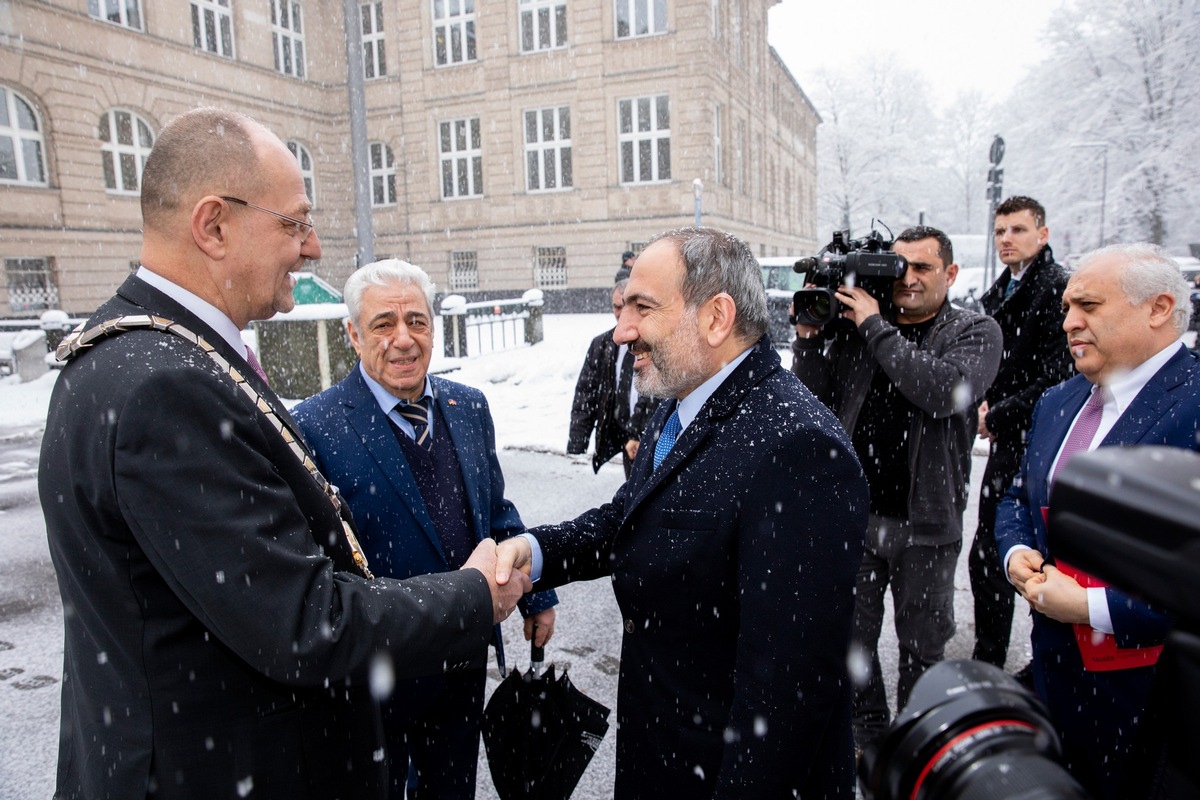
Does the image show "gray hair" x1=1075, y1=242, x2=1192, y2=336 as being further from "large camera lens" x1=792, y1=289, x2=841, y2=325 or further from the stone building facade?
the stone building facade

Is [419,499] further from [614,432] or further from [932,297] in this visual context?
[614,432]

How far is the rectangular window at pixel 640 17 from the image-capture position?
24.9m

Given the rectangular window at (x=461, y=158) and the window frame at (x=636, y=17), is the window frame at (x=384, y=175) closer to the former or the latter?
the rectangular window at (x=461, y=158)

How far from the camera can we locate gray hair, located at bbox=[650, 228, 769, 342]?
192 centimetres

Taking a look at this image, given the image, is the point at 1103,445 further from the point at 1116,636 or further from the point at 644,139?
the point at 644,139

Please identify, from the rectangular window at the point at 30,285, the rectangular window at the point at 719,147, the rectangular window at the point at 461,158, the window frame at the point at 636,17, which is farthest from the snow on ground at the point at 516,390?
the window frame at the point at 636,17

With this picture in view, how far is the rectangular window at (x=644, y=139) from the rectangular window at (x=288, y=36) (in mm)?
12710

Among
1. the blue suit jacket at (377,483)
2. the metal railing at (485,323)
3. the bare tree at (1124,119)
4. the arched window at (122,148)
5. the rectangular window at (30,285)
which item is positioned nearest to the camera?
the blue suit jacket at (377,483)

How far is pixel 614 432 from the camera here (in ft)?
17.2

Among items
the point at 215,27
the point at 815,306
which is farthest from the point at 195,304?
the point at 215,27

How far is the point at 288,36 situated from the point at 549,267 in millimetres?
13198

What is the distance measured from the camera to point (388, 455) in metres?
2.50

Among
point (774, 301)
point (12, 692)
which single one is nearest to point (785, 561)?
point (12, 692)

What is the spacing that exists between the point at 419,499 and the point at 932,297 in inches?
95.2
